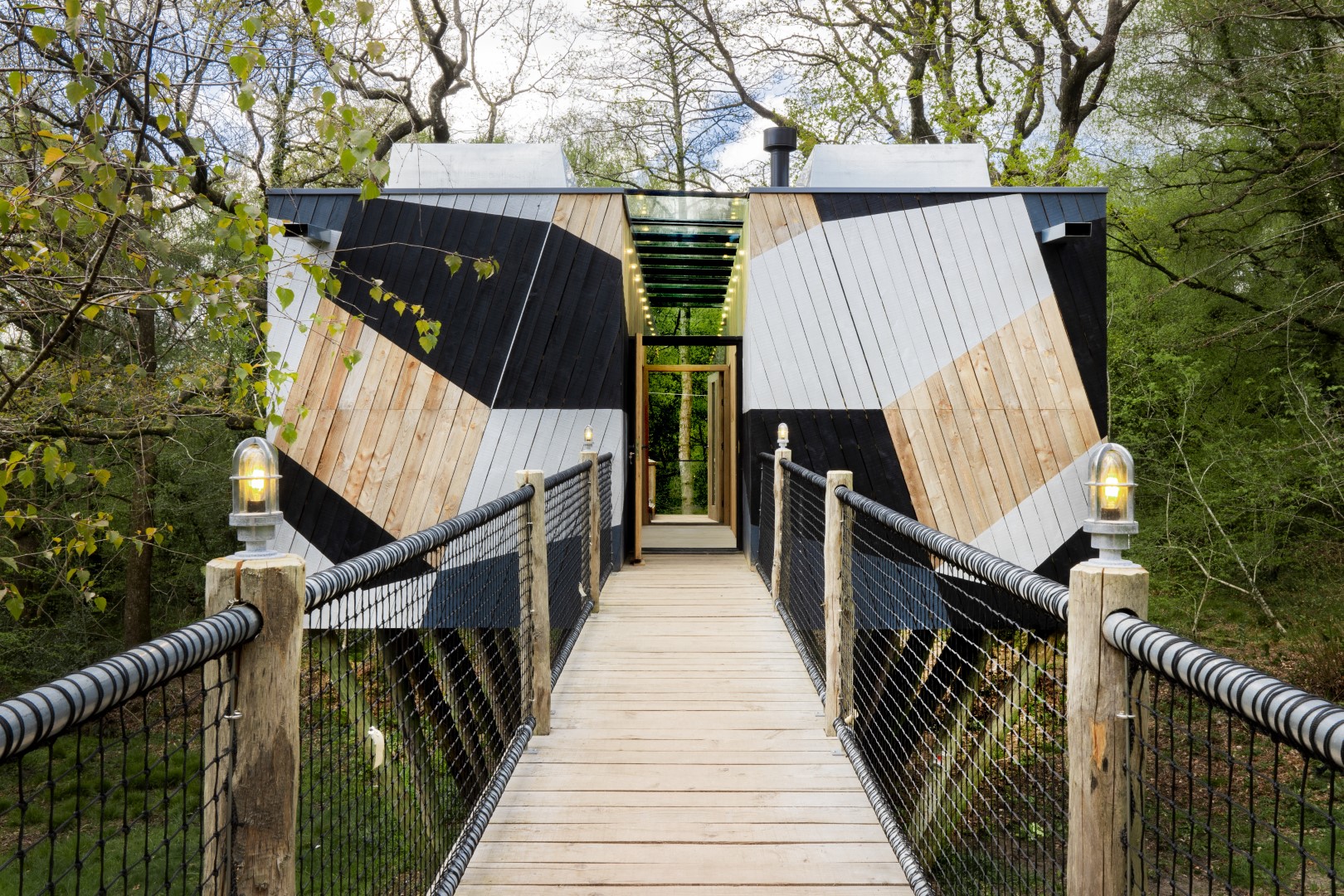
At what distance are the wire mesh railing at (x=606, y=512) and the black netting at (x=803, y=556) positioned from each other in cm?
166

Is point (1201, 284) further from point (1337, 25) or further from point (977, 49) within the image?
point (977, 49)

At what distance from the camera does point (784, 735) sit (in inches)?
149

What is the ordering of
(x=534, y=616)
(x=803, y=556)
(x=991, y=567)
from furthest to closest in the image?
(x=803, y=556) < (x=534, y=616) < (x=991, y=567)

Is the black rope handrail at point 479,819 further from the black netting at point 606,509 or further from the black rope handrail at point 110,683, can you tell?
the black netting at point 606,509

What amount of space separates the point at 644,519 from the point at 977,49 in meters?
9.54

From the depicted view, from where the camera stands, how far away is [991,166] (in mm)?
15016

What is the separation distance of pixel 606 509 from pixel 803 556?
7.91 ft

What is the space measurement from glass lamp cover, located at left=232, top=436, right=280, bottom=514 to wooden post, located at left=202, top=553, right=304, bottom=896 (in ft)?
0.35

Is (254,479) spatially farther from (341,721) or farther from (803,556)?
(803,556)

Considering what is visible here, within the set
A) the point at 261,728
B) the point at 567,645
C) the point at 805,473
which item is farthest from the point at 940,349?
the point at 261,728

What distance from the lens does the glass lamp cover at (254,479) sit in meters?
1.58

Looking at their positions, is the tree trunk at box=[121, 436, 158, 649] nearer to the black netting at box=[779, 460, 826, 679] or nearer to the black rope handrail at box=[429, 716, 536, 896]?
the black netting at box=[779, 460, 826, 679]

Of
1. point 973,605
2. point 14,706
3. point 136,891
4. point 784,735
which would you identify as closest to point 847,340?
point 973,605

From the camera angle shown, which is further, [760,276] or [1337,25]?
[1337,25]
